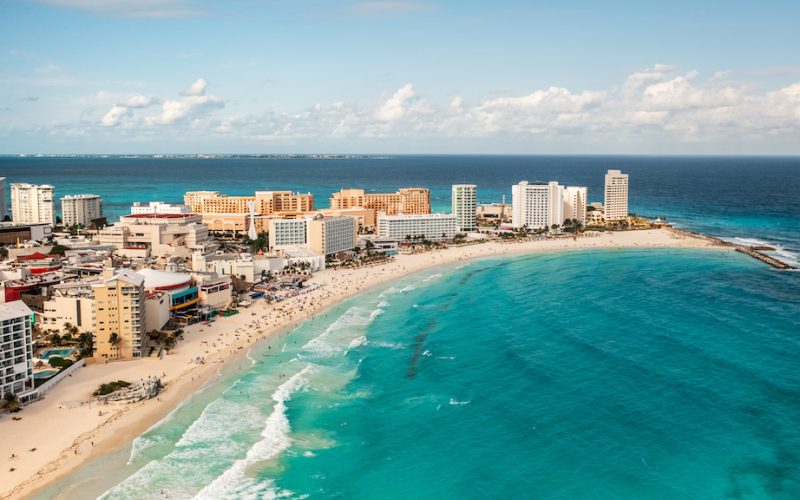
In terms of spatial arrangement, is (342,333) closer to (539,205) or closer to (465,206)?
(465,206)

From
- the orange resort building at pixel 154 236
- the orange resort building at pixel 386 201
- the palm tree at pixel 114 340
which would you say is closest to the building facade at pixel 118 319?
the palm tree at pixel 114 340

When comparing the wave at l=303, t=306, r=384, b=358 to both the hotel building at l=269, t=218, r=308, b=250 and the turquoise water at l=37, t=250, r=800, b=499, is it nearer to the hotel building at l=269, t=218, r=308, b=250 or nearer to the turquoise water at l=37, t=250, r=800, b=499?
the turquoise water at l=37, t=250, r=800, b=499

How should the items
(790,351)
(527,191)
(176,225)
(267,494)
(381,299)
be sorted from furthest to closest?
(527,191), (176,225), (381,299), (790,351), (267,494)

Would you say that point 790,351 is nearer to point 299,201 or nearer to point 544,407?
point 544,407

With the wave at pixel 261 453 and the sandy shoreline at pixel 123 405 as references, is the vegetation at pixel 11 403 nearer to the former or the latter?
the sandy shoreline at pixel 123 405

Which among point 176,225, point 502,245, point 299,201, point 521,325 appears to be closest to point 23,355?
point 521,325

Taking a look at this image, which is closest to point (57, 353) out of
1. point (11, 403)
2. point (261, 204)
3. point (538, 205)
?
point (11, 403)

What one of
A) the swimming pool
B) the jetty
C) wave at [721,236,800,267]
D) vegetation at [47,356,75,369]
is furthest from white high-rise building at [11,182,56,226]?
wave at [721,236,800,267]
